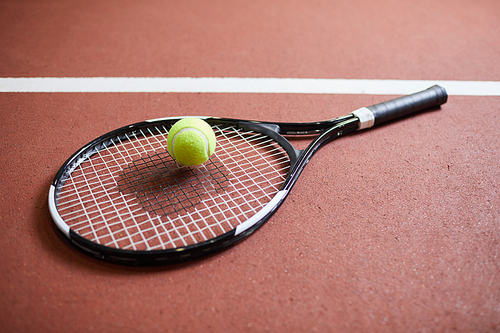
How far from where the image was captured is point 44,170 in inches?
53.9

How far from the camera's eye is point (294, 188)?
1.32 meters

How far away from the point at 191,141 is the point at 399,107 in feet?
3.08

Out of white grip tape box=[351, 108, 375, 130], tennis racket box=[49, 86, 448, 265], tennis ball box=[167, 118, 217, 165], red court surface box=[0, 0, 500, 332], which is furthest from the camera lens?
white grip tape box=[351, 108, 375, 130]

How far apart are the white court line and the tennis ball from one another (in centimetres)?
66

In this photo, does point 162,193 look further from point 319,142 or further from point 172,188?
point 319,142

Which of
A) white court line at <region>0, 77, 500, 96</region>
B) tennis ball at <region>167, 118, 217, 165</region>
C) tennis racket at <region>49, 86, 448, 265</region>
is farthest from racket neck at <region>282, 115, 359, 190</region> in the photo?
white court line at <region>0, 77, 500, 96</region>

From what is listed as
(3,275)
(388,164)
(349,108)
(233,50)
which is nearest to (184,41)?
(233,50)

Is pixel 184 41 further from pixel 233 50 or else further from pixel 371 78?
pixel 371 78

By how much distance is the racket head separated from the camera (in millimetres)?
1065

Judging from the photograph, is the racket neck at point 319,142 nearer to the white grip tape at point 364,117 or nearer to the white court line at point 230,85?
the white grip tape at point 364,117

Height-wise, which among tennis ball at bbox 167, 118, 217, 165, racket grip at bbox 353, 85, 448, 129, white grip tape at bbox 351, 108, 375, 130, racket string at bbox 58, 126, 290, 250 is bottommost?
racket string at bbox 58, 126, 290, 250

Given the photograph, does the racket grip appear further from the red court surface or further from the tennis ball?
the tennis ball

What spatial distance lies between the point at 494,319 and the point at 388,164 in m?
0.64

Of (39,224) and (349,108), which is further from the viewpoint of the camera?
(349,108)
